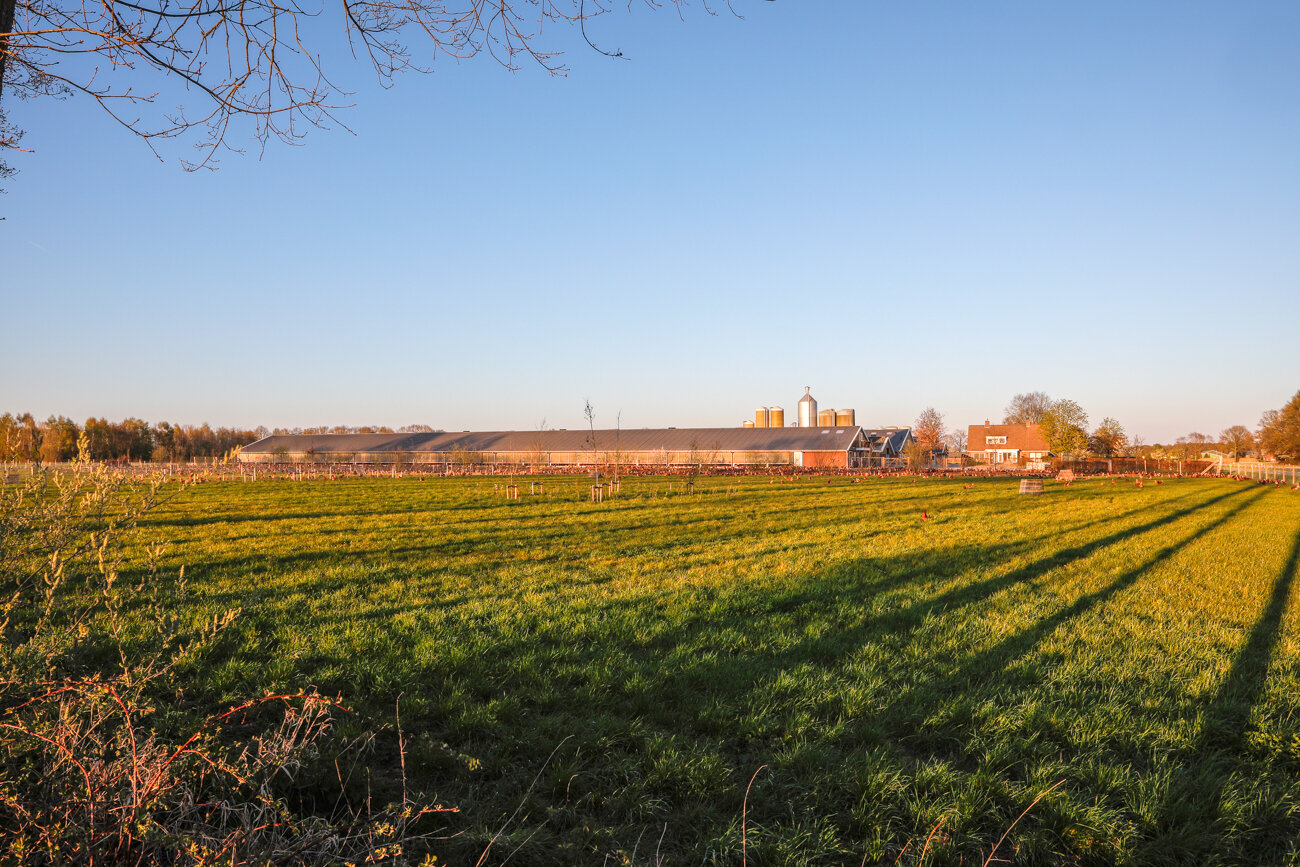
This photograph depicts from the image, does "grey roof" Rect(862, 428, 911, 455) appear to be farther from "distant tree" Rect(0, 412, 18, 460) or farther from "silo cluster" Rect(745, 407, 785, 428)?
"distant tree" Rect(0, 412, 18, 460)

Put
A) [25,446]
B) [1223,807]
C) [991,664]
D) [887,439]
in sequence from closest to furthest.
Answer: [1223,807] < [991,664] < [25,446] < [887,439]

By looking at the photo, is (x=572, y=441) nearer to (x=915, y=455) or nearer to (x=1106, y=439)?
(x=915, y=455)

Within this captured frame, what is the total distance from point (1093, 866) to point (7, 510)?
6.07m

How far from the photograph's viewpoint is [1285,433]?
58.5 meters

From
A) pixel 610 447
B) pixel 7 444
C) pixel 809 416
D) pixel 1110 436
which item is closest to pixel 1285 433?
pixel 1110 436

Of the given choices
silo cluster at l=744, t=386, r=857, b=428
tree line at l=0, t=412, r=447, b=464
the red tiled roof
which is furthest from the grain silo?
tree line at l=0, t=412, r=447, b=464

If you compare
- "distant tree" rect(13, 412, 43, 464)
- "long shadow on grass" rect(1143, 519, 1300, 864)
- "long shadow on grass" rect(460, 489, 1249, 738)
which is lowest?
"long shadow on grass" rect(1143, 519, 1300, 864)

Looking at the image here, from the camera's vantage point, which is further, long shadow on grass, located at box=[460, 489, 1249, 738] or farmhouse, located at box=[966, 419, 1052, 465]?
farmhouse, located at box=[966, 419, 1052, 465]

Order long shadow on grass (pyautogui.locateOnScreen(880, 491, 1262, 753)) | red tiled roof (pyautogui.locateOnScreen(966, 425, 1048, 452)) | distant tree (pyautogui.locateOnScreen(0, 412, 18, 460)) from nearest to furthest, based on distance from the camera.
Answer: long shadow on grass (pyautogui.locateOnScreen(880, 491, 1262, 753)), distant tree (pyautogui.locateOnScreen(0, 412, 18, 460)), red tiled roof (pyautogui.locateOnScreen(966, 425, 1048, 452))

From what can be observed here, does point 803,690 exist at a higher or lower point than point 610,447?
lower

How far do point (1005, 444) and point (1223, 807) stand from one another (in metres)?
81.3

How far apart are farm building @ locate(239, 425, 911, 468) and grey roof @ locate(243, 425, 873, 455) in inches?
3.8

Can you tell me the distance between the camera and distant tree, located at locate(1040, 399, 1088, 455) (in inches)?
2036

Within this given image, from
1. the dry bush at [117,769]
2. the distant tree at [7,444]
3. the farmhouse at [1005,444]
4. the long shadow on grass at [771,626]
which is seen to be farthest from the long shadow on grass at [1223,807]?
the farmhouse at [1005,444]
